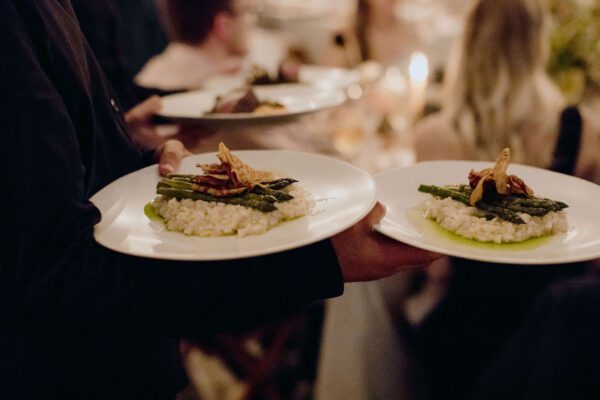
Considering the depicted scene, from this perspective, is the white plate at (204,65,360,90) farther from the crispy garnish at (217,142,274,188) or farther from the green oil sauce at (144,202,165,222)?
the green oil sauce at (144,202,165,222)

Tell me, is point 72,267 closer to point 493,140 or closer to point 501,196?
point 501,196

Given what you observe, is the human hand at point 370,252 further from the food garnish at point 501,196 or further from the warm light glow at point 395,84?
the warm light glow at point 395,84

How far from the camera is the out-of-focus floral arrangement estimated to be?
9.13 ft

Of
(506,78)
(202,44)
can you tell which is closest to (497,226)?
(506,78)

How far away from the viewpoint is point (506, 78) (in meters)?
2.40

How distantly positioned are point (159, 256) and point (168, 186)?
275 mm

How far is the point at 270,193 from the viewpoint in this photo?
1.07 metres

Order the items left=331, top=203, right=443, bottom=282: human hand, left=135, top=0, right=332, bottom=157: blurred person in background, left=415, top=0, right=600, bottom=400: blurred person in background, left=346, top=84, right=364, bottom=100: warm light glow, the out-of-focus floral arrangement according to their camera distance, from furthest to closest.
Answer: left=135, top=0, right=332, bottom=157: blurred person in background
the out-of-focus floral arrangement
left=346, top=84, right=364, bottom=100: warm light glow
left=415, top=0, right=600, bottom=400: blurred person in background
left=331, top=203, right=443, bottom=282: human hand

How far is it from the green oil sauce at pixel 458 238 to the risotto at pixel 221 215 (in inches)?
8.6

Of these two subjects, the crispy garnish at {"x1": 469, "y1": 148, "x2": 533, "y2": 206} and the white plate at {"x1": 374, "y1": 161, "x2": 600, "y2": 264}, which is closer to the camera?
the white plate at {"x1": 374, "y1": 161, "x2": 600, "y2": 264}

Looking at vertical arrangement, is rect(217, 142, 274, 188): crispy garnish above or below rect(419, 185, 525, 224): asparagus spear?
above

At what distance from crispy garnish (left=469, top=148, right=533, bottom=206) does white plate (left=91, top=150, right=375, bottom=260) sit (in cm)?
22

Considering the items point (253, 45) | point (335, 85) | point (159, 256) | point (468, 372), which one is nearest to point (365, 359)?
point (468, 372)

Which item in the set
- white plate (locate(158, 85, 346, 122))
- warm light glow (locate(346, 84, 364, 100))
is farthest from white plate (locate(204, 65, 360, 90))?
warm light glow (locate(346, 84, 364, 100))
